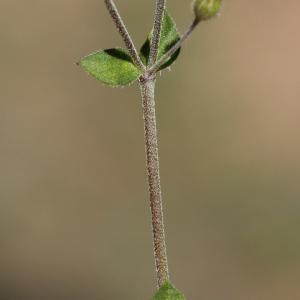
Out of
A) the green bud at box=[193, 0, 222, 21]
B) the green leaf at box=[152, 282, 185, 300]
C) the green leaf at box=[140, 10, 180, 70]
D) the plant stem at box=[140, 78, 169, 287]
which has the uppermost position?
the green bud at box=[193, 0, 222, 21]

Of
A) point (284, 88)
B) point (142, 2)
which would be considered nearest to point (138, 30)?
point (142, 2)

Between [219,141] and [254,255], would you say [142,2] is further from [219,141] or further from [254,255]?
[254,255]

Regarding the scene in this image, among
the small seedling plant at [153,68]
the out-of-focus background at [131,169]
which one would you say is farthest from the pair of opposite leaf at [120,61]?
the out-of-focus background at [131,169]

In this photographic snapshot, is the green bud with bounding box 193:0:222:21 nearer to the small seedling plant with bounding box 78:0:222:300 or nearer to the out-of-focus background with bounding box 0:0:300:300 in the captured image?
the small seedling plant with bounding box 78:0:222:300

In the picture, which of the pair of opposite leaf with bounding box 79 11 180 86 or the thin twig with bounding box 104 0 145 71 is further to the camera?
the pair of opposite leaf with bounding box 79 11 180 86

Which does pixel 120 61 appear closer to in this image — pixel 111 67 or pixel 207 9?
pixel 111 67

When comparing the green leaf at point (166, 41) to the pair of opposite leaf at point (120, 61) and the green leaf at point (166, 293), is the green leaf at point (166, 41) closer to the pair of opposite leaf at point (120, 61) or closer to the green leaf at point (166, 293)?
the pair of opposite leaf at point (120, 61)

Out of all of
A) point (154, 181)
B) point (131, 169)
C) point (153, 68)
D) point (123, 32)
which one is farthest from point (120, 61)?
point (131, 169)

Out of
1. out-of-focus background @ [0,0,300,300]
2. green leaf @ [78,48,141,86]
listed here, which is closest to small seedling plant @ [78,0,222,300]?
green leaf @ [78,48,141,86]
